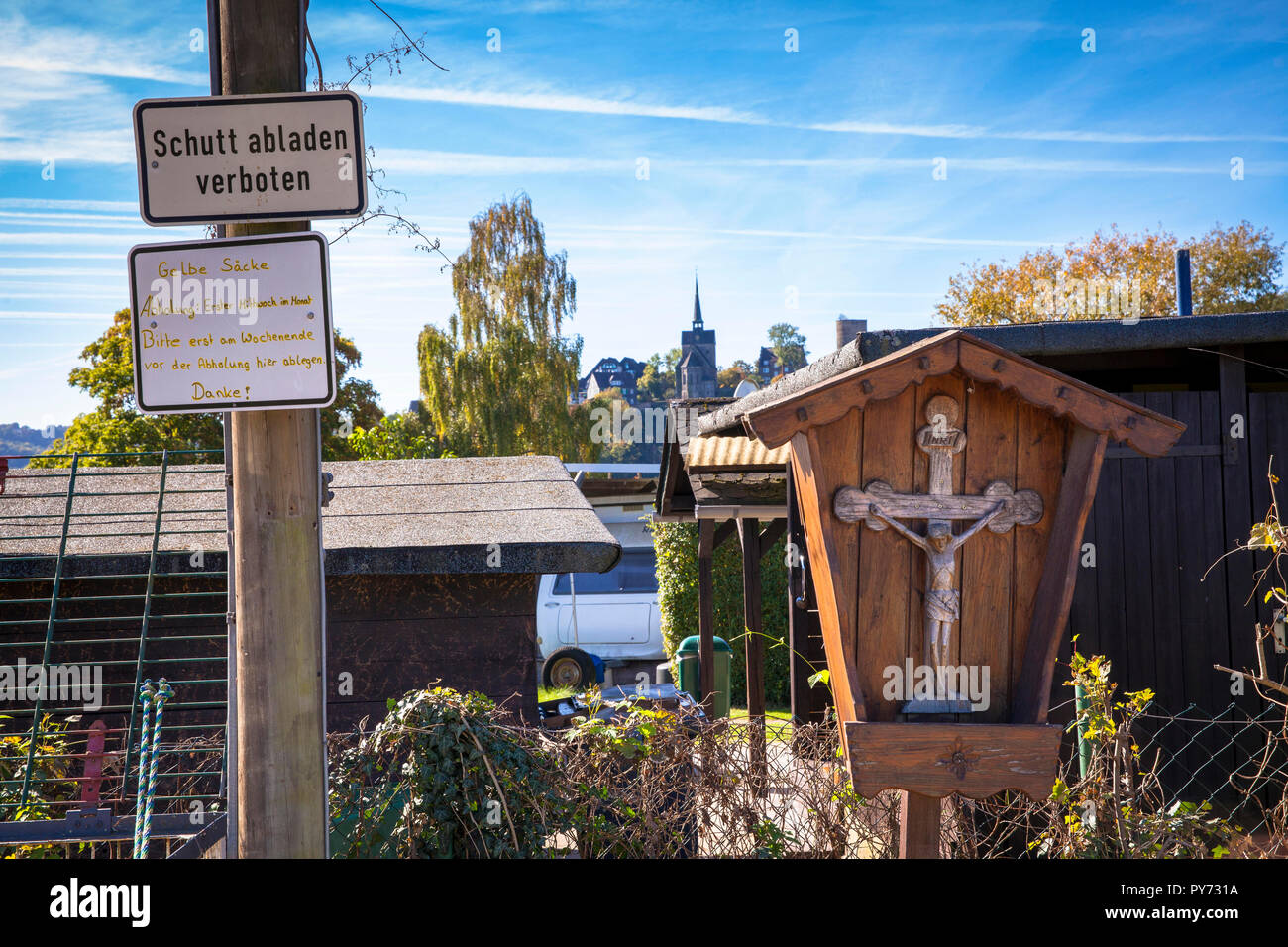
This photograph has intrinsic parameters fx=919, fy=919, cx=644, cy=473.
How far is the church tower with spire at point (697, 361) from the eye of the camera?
99.6 m

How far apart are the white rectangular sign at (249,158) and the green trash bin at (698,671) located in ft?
25.1

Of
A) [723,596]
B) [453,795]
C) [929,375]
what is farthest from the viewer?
[723,596]

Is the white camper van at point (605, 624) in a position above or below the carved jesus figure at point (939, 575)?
below

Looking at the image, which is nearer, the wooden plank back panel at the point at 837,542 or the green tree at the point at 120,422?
the wooden plank back panel at the point at 837,542

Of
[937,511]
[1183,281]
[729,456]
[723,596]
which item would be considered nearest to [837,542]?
[937,511]

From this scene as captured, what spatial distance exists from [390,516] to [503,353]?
22.4m

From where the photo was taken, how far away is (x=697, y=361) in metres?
104

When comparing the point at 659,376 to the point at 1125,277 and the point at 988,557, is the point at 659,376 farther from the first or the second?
the point at 988,557

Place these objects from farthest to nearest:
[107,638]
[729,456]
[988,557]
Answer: [729,456], [107,638], [988,557]

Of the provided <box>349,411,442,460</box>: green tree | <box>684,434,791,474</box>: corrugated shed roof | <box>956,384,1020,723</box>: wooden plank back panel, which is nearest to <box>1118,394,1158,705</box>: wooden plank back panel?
<box>684,434,791,474</box>: corrugated shed roof

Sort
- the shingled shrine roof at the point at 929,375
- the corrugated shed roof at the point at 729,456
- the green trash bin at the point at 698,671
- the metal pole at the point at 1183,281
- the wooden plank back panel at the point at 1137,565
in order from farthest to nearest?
the green trash bin at the point at 698,671
the metal pole at the point at 1183,281
the corrugated shed roof at the point at 729,456
the wooden plank back panel at the point at 1137,565
the shingled shrine roof at the point at 929,375

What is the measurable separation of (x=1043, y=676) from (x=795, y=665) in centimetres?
377

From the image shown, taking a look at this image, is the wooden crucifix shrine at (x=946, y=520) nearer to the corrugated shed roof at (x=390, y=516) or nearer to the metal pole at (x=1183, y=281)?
the corrugated shed roof at (x=390, y=516)

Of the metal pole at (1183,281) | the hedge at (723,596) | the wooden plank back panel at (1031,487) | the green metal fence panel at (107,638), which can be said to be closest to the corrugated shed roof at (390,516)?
the green metal fence panel at (107,638)
